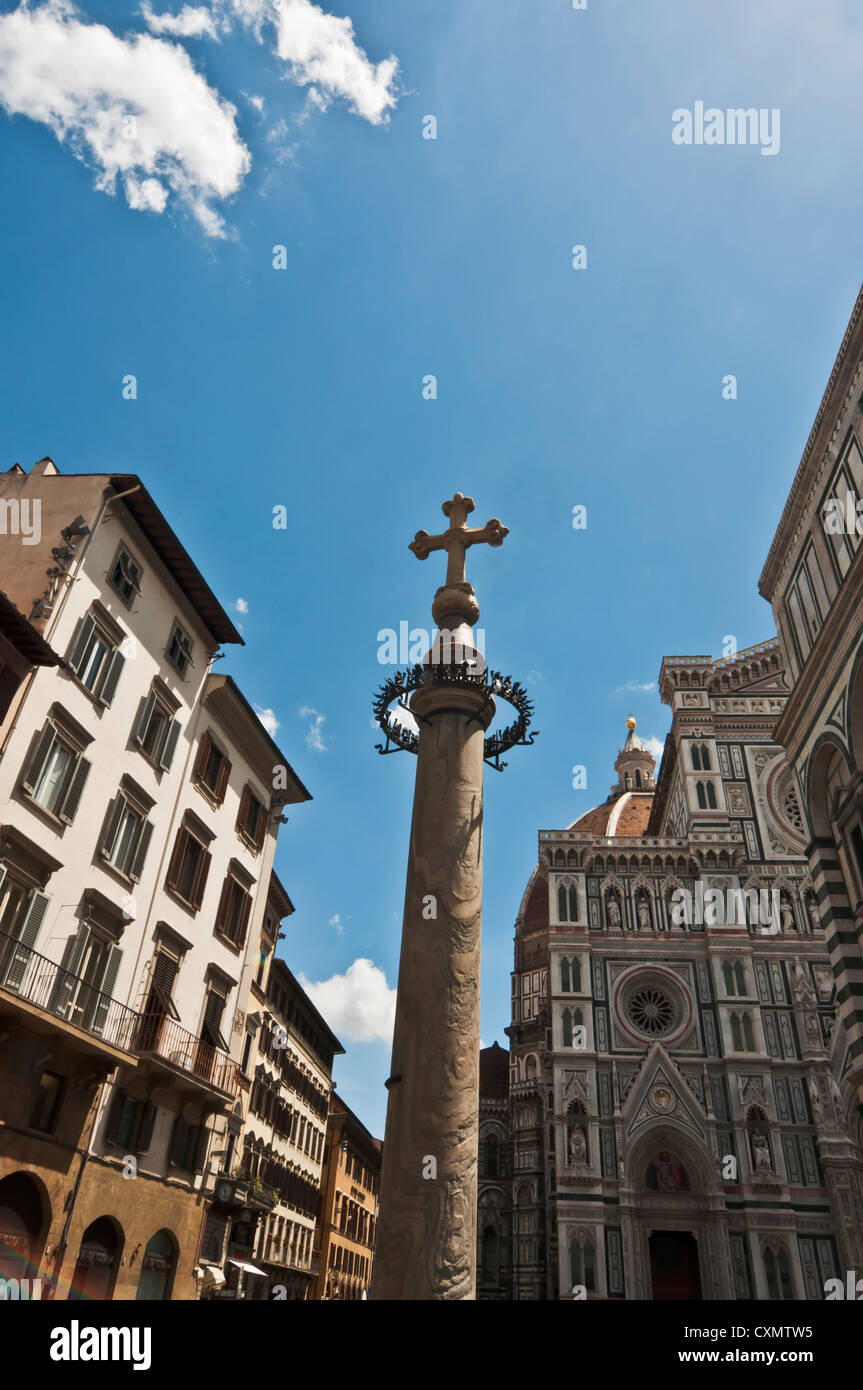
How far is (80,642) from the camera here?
19.2m

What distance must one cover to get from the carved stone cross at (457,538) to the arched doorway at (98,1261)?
14283 millimetres

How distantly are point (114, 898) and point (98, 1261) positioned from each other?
690cm

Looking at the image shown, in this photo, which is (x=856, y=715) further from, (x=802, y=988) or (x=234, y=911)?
(x=802, y=988)

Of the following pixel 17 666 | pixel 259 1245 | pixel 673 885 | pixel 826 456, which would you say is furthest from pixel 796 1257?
pixel 17 666

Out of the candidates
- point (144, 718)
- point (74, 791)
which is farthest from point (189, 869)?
point (74, 791)

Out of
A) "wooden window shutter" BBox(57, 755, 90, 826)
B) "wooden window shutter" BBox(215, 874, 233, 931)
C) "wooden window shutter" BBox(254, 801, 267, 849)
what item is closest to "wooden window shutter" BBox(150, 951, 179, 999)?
→ "wooden window shutter" BBox(215, 874, 233, 931)

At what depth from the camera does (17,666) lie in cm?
1702

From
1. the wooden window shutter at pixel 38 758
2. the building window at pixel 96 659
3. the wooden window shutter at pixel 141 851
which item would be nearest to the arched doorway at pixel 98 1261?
the wooden window shutter at pixel 141 851

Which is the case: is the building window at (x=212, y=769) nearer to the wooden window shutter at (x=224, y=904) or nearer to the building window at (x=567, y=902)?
the wooden window shutter at (x=224, y=904)

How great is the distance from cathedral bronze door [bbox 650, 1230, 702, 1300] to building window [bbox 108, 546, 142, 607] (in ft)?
113

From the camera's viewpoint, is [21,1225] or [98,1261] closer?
[21,1225]

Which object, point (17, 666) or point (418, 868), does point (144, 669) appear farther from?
point (418, 868)

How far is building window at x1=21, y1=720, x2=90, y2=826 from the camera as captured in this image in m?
17.4

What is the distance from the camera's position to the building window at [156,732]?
70.0 ft
